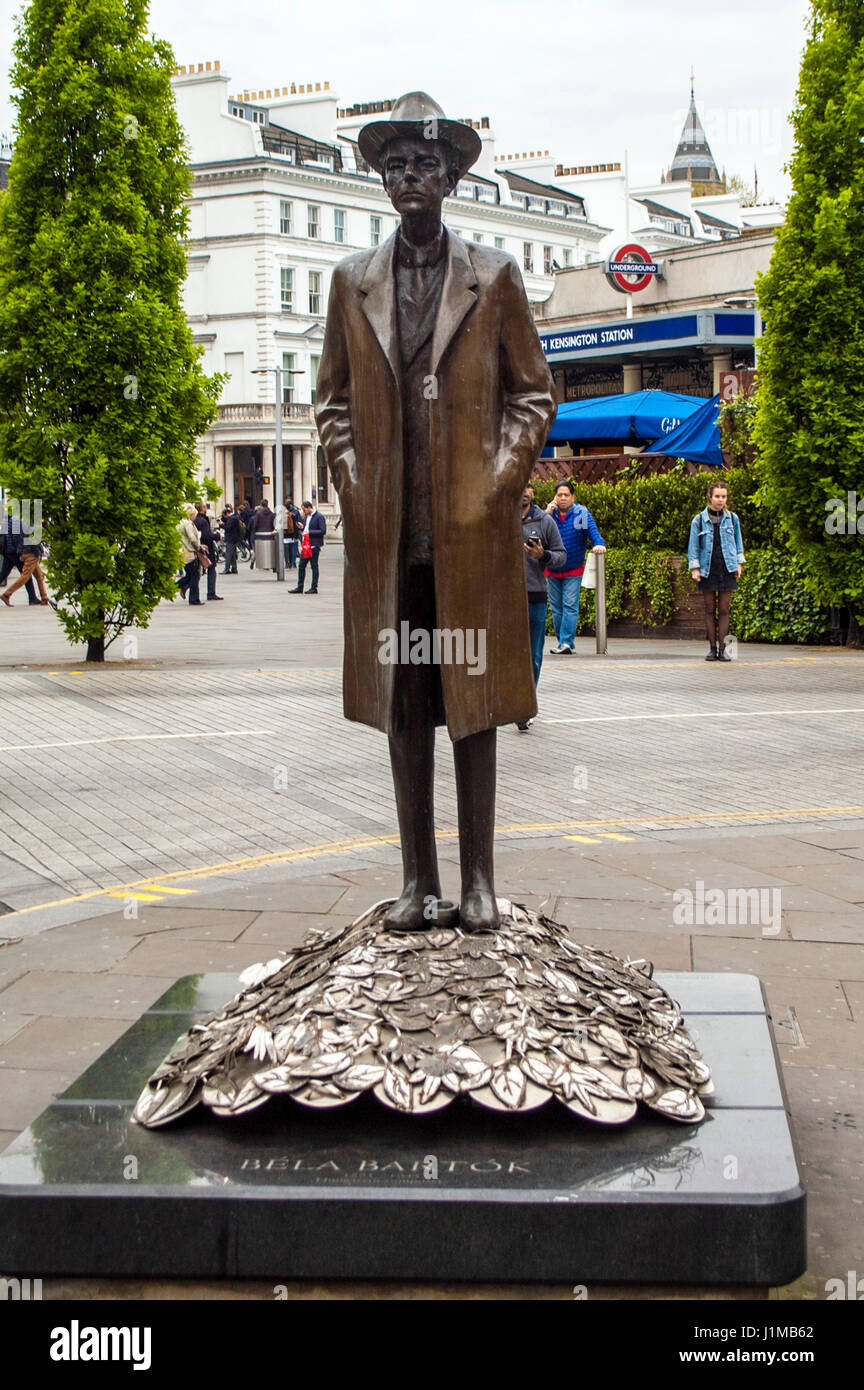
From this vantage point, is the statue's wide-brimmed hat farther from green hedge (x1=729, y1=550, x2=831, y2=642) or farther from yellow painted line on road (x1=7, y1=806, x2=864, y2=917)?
green hedge (x1=729, y1=550, x2=831, y2=642)

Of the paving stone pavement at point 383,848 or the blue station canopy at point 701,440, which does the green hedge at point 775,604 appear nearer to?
the blue station canopy at point 701,440

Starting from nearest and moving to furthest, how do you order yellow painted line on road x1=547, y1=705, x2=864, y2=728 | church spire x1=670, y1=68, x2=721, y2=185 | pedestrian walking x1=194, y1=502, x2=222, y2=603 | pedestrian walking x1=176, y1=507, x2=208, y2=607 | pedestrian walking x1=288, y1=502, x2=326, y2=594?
yellow painted line on road x1=547, y1=705, x2=864, y2=728 → pedestrian walking x1=176, y1=507, x2=208, y2=607 → pedestrian walking x1=194, y1=502, x2=222, y2=603 → pedestrian walking x1=288, y1=502, x2=326, y2=594 → church spire x1=670, y1=68, x2=721, y2=185

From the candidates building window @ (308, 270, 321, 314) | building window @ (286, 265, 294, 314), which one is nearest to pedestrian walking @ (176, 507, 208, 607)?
building window @ (286, 265, 294, 314)

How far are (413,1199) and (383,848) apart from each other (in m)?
4.47

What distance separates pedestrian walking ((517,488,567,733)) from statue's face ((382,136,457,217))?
6.90 m

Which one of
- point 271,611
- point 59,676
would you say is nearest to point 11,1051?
point 59,676

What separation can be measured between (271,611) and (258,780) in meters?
16.1

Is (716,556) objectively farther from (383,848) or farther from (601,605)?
(383,848)

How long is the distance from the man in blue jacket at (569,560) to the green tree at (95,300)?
14.0 ft

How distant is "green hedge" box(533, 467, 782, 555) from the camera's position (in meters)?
19.0

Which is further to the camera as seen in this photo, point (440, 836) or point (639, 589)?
point (639, 589)

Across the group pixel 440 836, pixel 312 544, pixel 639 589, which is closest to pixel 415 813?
pixel 440 836

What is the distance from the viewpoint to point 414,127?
3.82 metres

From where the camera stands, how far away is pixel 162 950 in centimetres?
579
